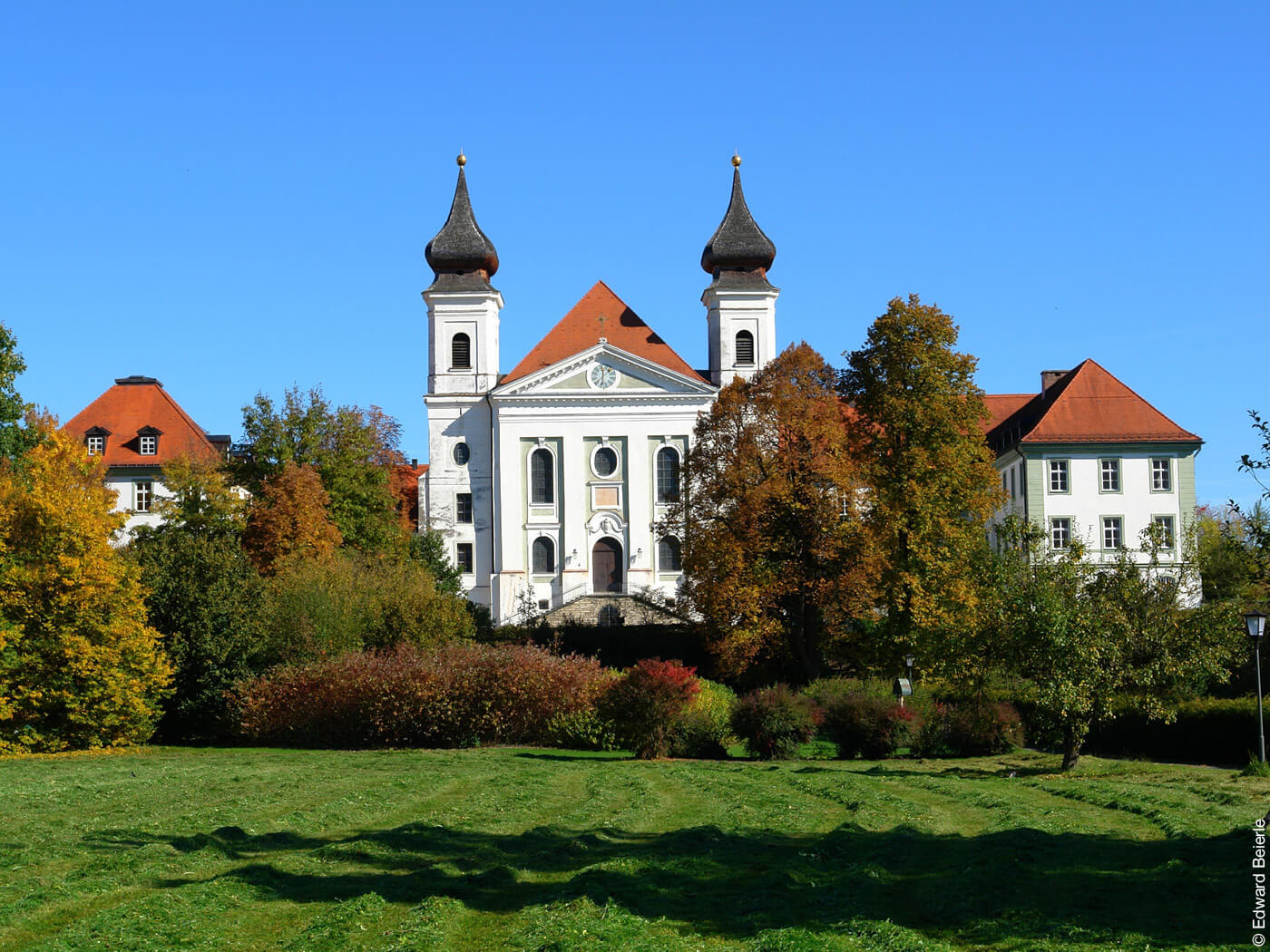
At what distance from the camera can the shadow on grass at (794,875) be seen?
952 cm

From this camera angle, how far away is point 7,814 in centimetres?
1608

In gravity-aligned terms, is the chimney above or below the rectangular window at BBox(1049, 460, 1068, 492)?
above

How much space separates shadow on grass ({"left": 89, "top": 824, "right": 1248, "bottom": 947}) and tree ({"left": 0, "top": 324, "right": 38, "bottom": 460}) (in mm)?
32421

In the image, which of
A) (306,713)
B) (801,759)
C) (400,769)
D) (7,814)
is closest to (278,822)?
(7,814)

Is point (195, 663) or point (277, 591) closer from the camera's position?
point (195, 663)

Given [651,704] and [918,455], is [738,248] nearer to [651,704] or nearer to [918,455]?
[918,455]

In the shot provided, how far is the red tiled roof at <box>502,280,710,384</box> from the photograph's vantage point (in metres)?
63.8

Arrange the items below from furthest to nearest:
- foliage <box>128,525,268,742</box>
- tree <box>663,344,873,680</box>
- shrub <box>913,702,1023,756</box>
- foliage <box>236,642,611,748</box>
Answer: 1. tree <box>663,344,873,680</box>
2. foliage <box>128,525,268,742</box>
3. foliage <box>236,642,611,748</box>
4. shrub <box>913,702,1023,756</box>

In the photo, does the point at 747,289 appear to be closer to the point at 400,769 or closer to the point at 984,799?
the point at 400,769

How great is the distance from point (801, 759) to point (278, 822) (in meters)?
13.7

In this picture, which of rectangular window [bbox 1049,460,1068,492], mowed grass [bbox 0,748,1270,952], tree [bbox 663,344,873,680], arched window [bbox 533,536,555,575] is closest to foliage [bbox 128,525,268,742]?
tree [bbox 663,344,873,680]

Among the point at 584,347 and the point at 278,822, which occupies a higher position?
the point at 584,347

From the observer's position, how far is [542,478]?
6238 centimetres

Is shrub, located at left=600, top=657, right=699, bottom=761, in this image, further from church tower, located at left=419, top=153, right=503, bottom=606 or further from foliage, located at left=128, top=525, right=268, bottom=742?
church tower, located at left=419, top=153, right=503, bottom=606
